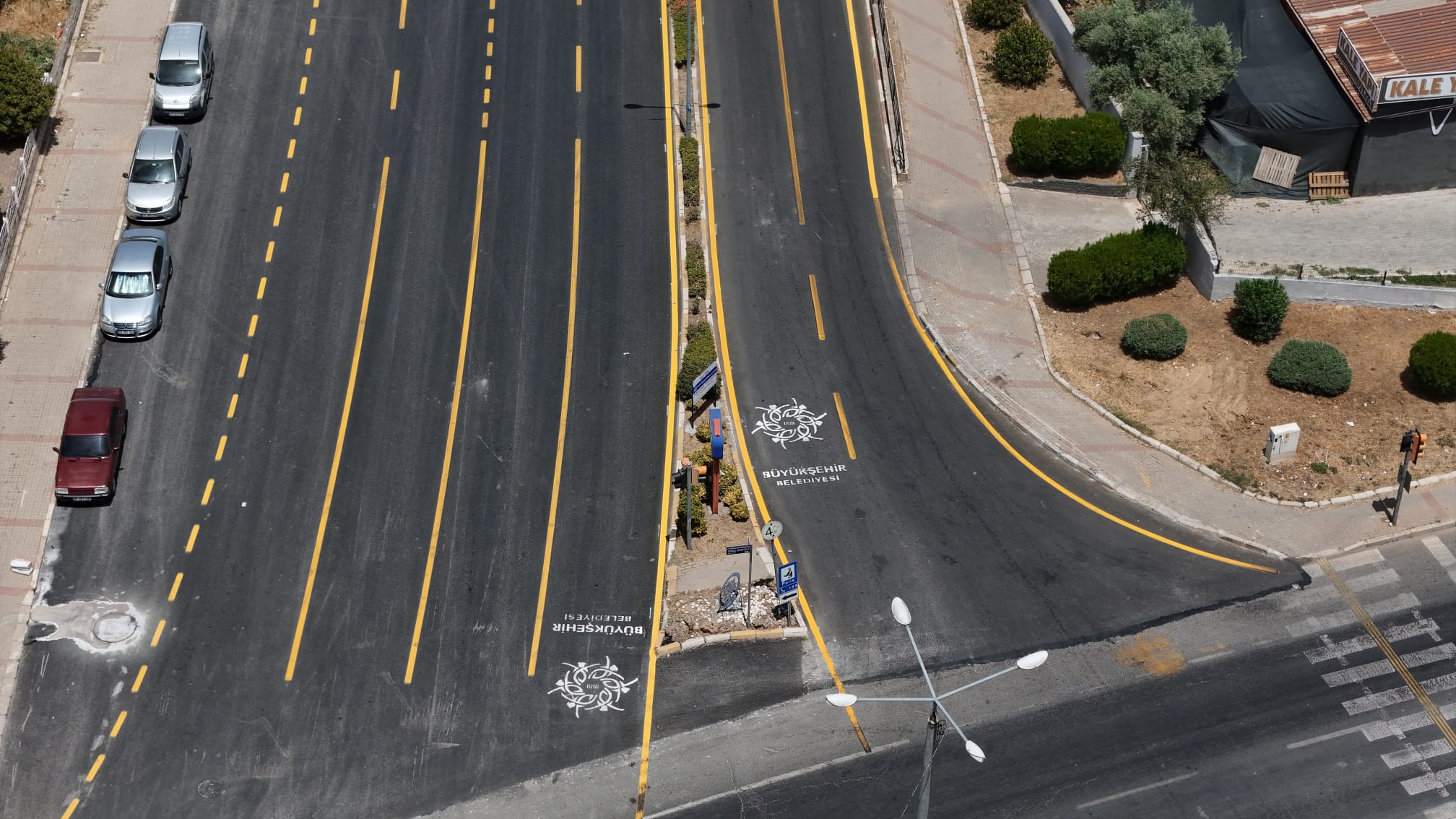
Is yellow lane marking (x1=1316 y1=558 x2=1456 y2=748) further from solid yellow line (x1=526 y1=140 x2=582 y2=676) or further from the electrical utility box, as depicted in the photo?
solid yellow line (x1=526 y1=140 x2=582 y2=676)

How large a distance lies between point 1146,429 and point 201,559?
28301 millimetres

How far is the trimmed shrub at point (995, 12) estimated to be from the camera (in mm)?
63844

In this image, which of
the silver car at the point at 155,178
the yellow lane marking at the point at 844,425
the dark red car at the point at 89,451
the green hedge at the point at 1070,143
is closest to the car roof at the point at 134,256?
the silver car at the point at 155,178

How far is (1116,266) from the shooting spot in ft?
174

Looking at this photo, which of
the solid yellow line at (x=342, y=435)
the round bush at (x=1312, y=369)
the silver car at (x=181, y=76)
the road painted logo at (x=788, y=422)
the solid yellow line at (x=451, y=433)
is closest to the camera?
the solid yellow line at (x=451, y=433)

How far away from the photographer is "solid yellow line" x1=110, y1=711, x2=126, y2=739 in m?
40.8

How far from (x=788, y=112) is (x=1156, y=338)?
17185 mm

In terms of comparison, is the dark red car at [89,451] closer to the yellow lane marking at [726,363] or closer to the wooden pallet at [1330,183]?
the yellow lane marking at [726,363]

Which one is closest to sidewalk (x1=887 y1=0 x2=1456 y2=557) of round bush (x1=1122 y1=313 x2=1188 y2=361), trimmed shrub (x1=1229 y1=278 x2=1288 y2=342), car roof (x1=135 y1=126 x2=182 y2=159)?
round bush (x1=1122 y1=313 x2=1188 y2=361)

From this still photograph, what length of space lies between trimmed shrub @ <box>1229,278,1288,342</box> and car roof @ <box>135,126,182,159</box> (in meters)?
35.8

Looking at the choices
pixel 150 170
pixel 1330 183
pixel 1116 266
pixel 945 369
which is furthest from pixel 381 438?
pixel 1330 183

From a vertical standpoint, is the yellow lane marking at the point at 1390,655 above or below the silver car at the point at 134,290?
below

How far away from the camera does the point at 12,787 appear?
39.6 meters

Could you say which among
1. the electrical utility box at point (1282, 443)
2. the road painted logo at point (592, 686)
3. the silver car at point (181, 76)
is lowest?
the road painted logo at point (592, 686)
